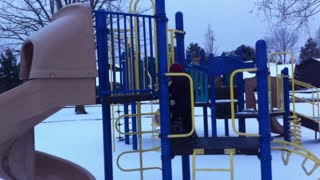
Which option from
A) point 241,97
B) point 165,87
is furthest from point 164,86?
point 241,97

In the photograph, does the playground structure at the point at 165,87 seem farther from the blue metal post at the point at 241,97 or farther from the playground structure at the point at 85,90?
the blue metal post at the point at 241,97

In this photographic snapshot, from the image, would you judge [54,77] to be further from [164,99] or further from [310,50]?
[310,50]

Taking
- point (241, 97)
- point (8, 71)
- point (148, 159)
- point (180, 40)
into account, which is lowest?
point (148, 159)

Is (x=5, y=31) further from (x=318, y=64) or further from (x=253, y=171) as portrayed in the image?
(x=318, y=64)

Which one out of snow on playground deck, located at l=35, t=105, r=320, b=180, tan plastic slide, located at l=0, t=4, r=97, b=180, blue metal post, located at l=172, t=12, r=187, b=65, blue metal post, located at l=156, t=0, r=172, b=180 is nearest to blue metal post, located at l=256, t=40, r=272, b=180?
blue metal post, located at l=156, t=0, r=172, b=180

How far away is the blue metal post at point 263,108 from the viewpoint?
5.39 meters

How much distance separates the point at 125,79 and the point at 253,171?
3.32 metres

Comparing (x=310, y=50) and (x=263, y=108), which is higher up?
(x=310, y=50)

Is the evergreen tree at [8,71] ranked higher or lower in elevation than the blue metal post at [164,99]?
higher

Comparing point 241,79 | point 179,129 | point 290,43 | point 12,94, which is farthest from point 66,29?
point 290,43

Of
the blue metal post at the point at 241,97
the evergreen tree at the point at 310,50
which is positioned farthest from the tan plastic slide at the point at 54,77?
the evergreen tree at the point at 310,50

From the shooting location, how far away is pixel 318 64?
2164 inches

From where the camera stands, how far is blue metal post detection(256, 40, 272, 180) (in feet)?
17.7

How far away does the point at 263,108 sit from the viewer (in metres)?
5.43
